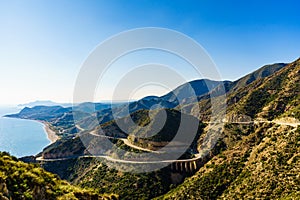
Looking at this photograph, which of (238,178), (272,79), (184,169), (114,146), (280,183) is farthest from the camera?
(272,79)

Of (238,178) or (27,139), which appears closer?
(238,178)

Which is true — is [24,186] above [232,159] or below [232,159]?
above

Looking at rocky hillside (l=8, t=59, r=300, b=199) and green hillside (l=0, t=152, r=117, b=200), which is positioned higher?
green hillside (l=0, t=152, r=117, b=200)

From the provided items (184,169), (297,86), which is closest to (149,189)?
(184,169)

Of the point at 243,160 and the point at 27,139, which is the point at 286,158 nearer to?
the point at 243,160

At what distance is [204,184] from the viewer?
147 feet

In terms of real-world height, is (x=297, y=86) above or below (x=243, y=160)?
above

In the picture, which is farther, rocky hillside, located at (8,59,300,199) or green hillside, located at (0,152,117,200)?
rocky hillside, located at (8,59,300,199)

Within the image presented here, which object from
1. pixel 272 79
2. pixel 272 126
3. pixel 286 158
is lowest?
pixel 286 158

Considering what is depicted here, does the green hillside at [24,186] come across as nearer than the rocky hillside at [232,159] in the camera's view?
Yes

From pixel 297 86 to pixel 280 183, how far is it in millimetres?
46297

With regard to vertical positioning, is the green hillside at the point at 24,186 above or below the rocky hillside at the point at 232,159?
above

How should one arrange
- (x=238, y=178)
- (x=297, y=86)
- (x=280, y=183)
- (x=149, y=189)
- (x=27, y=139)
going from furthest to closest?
(x=27, y=139)
(x=297, y=86)
(x=149, y=189)
(x=238, y=178)
(x=280, y=183)

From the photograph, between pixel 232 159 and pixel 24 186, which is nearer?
pixel 24 186
